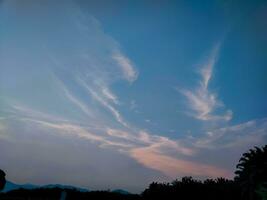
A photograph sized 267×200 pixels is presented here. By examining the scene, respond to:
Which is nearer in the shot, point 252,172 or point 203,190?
point 252,172

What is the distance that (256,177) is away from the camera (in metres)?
35.6

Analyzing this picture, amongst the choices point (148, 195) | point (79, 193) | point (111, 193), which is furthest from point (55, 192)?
point (148, 195)

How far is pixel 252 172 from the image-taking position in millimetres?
36156

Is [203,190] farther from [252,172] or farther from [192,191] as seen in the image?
[252,172]

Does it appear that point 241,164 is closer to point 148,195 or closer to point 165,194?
point 165,194

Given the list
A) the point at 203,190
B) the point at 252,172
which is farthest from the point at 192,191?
the point at 252,172

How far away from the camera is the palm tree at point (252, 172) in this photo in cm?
3519

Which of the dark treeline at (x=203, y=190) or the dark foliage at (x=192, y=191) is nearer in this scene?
the dark treeline at (x=203, y=190)

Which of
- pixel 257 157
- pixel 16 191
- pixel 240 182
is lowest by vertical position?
pixel 16 191

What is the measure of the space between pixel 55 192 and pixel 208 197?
2234 cm

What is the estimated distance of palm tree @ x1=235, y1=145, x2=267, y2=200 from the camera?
35188mm

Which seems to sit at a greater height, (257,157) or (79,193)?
(257,157)

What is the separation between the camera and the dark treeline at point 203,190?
35.7 meters

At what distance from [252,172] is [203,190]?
10.2 meters
